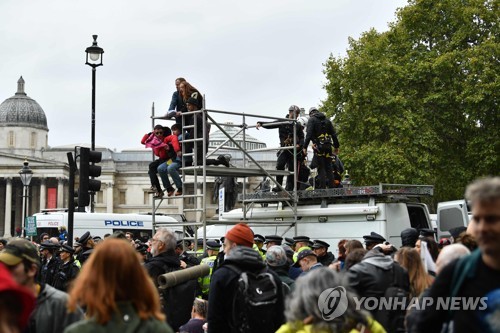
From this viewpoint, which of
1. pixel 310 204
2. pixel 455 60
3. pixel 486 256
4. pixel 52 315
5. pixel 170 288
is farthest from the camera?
pixel 455 60

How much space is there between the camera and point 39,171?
118m

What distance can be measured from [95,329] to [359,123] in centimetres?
3484

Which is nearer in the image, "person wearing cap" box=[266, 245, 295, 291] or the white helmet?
"person wearing cap" box=[266, 245, 295, 291]

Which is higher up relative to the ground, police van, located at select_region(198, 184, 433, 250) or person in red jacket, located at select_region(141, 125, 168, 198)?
person in red jacket, located at select_region(141, 125, 168, 198)

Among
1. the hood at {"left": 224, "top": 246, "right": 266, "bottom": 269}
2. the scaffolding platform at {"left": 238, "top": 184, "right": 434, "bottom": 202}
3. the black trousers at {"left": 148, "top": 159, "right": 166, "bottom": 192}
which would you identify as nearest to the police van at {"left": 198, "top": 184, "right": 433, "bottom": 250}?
the scaffolding platform at {"left": 238, "top": 184, "right": 434, "bottom": 202}

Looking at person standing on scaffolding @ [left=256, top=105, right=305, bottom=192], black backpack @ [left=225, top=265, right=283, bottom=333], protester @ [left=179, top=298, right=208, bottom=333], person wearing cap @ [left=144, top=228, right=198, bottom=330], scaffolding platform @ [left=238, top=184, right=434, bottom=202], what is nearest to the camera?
black backpack @ [left=225, top=265, right=283, bottom=333]

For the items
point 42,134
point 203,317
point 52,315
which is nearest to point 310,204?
point 203,317

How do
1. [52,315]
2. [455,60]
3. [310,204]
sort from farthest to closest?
1. [455,60]
2. [310,204]
3. [52,315]

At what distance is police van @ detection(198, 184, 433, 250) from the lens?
1584cm

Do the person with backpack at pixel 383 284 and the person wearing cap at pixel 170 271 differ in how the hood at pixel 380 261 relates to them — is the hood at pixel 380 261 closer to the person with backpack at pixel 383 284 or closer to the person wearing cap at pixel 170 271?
the person with backpack at pixel 383 284

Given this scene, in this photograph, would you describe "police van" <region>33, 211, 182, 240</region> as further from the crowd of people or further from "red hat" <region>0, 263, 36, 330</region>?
"red hat" <region>0, 263, 36, 330</region>

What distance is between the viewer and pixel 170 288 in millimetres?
9641

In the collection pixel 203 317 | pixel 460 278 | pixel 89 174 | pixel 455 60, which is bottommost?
pixel 203 317

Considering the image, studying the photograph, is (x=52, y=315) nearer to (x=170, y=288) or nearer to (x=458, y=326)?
(x=458, y=326)
